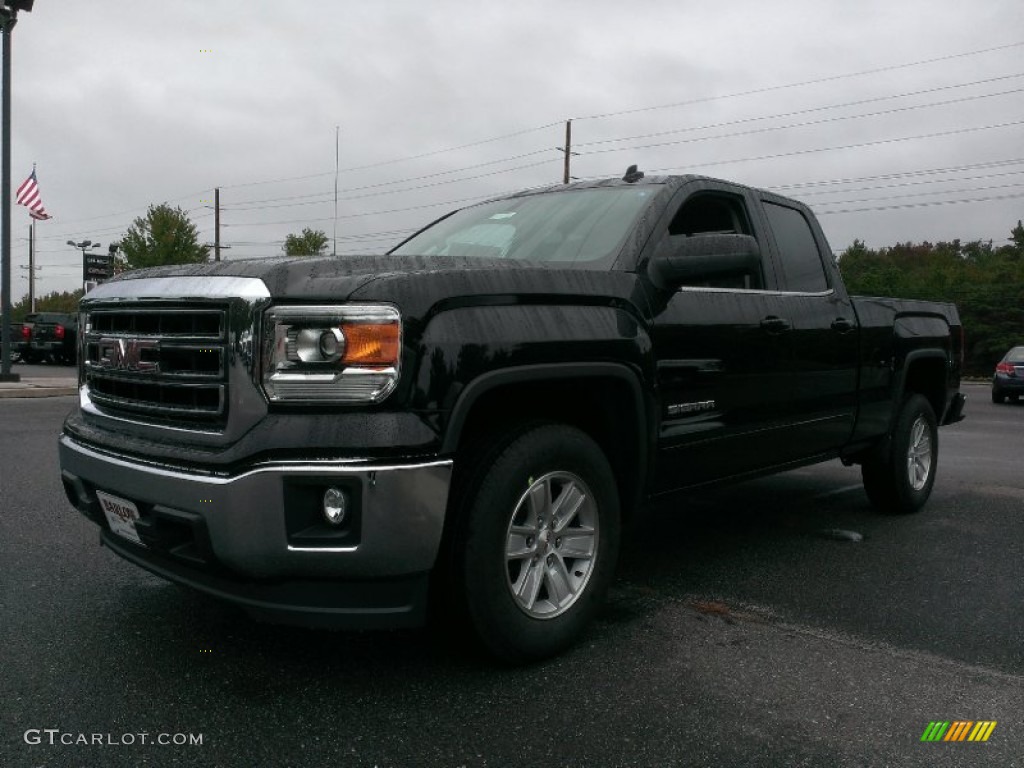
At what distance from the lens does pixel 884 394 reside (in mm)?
5520

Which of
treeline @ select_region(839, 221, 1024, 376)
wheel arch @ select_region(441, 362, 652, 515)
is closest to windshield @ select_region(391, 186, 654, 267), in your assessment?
wheel arch @ select_region(441, 362, 652, 515)

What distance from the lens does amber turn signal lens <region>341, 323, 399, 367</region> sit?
2684 millimetres

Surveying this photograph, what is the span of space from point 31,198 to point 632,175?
1162 inches

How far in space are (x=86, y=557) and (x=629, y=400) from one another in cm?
287

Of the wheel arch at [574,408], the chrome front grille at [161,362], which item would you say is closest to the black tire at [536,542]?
the wheel arch at [574,408]

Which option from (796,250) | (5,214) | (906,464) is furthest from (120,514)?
(5,214)

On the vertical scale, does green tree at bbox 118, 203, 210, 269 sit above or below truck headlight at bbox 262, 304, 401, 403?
above

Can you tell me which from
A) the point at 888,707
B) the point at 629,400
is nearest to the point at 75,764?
the point at 629,400

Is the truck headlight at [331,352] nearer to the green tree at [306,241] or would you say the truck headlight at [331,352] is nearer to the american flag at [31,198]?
the american flag at [31,198]

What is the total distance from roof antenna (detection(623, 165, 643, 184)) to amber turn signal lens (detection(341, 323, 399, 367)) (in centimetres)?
205

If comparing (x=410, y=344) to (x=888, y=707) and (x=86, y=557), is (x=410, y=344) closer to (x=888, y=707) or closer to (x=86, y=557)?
Answer: (x=888, y=707)

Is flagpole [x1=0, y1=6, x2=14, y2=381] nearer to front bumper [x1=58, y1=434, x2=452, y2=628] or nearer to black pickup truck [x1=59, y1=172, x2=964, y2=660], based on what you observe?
black pickup truck [x1=59, y1=172, x2=964, y2=660]

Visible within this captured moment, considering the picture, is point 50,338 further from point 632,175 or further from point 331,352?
point 331,352

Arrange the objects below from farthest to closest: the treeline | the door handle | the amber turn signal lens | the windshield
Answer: the treeline < the door handle < the windshield < the amber turn signal lens
